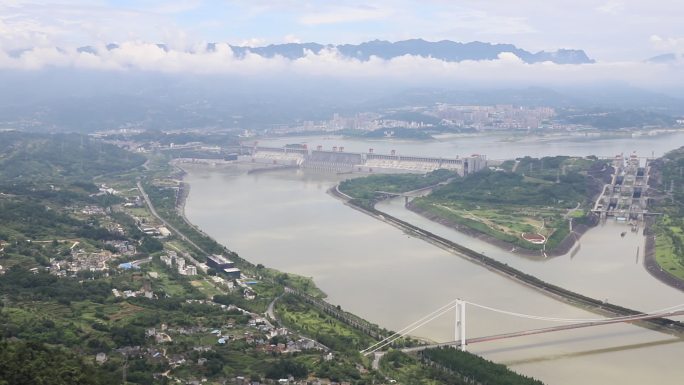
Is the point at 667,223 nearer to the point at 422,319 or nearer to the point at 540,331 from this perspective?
the point at 540,331

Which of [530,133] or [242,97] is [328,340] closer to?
[530,133]

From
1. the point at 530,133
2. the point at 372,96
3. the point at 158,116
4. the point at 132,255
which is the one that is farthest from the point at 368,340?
the point at 372,96

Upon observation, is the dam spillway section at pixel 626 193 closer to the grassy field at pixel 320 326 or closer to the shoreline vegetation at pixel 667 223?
the shoreline vegetation at pixel 667 223

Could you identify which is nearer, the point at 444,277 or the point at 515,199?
the point at 444,277

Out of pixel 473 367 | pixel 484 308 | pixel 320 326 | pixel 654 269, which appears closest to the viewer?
pixel 473 367

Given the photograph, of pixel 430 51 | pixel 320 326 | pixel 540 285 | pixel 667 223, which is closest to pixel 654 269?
pixel 540 285
